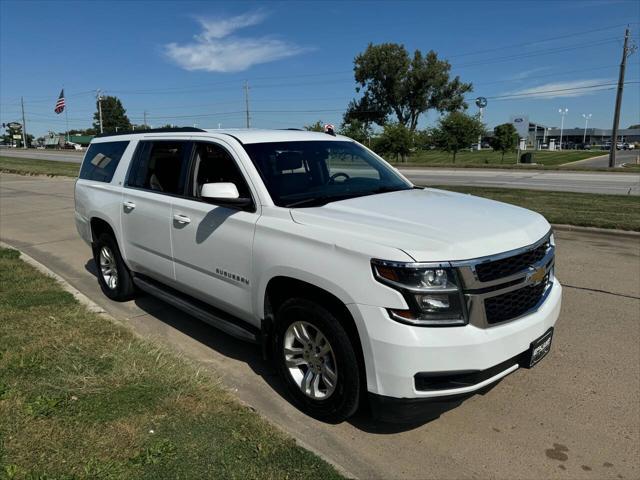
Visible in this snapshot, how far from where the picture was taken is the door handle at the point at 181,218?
4176 mm

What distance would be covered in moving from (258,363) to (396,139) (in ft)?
133

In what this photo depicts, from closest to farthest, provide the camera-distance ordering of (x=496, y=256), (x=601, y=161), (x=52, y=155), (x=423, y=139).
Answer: (x=496, y=256) < (x=423, y=139) < (x=601, y=161) < (x=52, y=155)

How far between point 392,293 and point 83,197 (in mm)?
4584

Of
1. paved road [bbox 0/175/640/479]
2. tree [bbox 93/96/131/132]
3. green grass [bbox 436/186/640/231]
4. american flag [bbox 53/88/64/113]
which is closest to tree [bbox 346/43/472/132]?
american flag [bbox 53/88/64/113]

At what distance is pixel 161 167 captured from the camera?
476cm

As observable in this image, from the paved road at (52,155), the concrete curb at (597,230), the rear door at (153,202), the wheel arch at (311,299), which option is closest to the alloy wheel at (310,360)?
the wheel arch at (311,299)

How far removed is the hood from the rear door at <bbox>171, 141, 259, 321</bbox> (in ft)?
1.76

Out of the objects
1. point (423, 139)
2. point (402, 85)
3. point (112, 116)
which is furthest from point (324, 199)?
point (112, 116)

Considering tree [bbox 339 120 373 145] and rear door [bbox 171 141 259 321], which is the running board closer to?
rear door [bbox 171 141 259 321]

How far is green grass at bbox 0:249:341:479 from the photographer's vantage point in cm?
275

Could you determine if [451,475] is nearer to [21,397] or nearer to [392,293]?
[392,293]

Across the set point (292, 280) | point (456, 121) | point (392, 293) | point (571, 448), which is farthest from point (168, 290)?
point (456, 121)

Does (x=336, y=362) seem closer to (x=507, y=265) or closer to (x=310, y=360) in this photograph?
(x=310, y=360)

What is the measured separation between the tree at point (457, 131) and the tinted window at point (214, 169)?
137 ft
